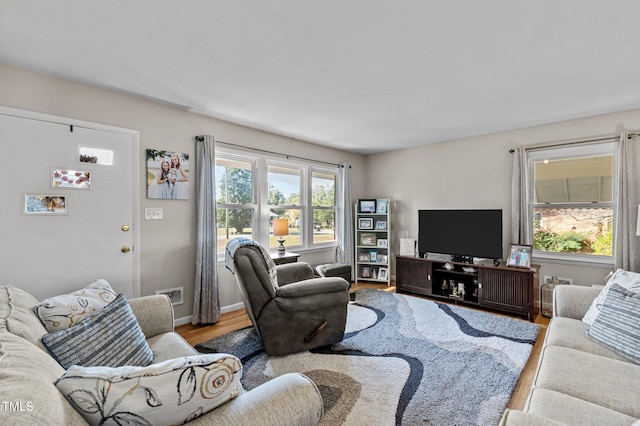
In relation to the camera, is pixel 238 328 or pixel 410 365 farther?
pixel 238 328

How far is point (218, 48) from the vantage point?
2.04 meters

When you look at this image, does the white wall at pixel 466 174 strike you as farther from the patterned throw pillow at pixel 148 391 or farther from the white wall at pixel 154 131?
the patterned throw pillow at pixel 148 391

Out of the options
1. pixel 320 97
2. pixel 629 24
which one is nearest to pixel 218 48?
pixel 320 97

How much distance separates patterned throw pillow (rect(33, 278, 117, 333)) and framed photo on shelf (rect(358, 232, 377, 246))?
410 centimetres

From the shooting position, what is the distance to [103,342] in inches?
52.7

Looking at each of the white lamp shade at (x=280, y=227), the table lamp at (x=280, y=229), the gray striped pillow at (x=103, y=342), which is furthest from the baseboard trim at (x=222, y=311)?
the gray striped pillow at (x=103, y=342)

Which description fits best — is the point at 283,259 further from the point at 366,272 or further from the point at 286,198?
the point at 366,272

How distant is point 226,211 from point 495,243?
11.5 ft

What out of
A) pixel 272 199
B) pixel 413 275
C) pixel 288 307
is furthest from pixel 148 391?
pixel 413 275

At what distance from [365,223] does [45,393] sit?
15.7ft

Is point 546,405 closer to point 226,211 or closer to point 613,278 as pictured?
point 613,278

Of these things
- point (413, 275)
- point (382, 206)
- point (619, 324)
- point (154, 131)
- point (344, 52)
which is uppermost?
point (344, 52)

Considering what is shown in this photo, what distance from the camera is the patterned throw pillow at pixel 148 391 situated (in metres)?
0.81

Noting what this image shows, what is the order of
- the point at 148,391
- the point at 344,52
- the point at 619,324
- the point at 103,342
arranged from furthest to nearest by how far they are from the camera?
1. the point at 344,52
2. the point at 619,324
3. the point at 103,342
4. the point at 148,391
